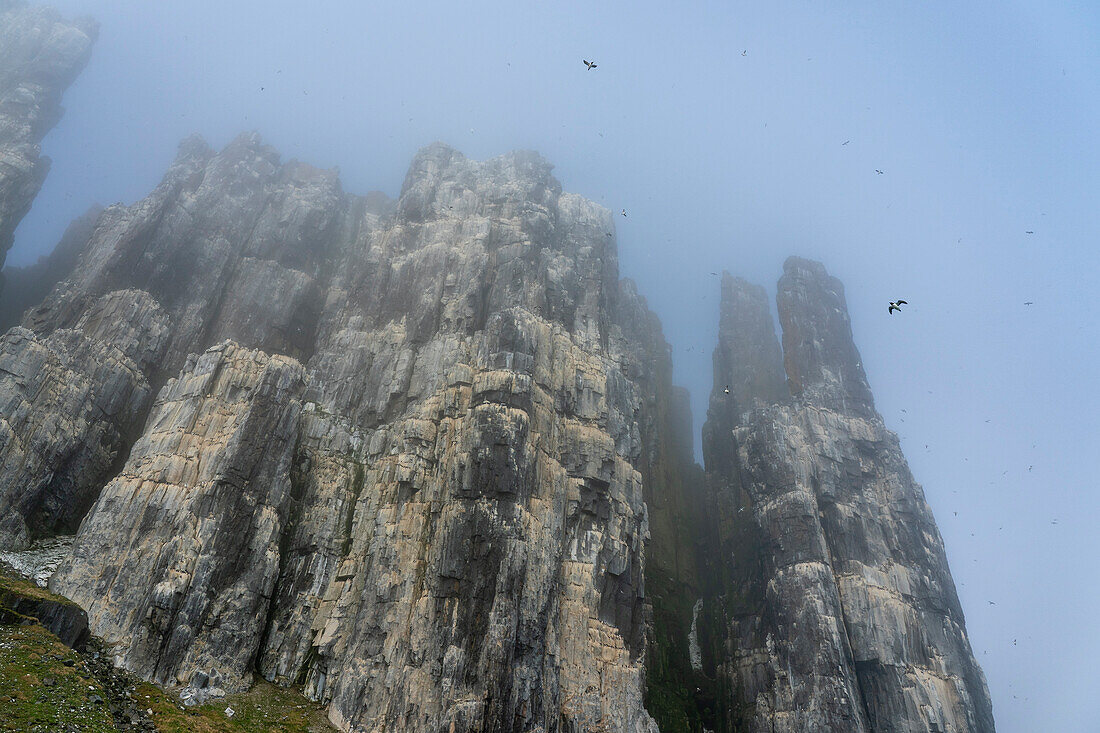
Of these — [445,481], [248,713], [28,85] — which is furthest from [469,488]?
[28,85]

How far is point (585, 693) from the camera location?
68.6 meters

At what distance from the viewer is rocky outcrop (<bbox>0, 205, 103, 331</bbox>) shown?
319 ft

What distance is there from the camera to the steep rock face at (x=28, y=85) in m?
94.8

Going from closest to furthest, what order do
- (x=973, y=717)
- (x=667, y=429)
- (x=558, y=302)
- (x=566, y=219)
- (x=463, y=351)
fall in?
(x=973, y=717)
(x=463, y=351)
(x=558, y=302)
(x=566, y=219)
(x=667, y=429)

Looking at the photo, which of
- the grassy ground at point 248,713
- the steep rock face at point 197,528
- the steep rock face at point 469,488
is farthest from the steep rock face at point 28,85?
the grassy ground at point 248,713

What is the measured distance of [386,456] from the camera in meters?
82.3

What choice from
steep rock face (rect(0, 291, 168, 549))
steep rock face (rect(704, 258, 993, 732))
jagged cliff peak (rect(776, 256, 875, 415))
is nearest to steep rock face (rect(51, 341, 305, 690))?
steep rock face (rect(0, 291, 168, 549))

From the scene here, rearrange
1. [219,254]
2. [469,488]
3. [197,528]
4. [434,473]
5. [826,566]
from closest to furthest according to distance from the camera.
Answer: [197,528] → [469,488] → [434,473] → [826,566] → [219,254]

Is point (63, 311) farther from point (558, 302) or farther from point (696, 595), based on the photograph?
point (696, 595)

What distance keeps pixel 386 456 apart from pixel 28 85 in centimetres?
8555

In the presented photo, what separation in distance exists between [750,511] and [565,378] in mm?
35151

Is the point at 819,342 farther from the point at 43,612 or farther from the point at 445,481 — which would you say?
the point at 43,612

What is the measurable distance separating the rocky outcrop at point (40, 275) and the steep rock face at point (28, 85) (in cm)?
297

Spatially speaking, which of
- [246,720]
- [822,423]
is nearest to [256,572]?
[246,720]
